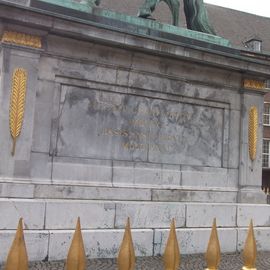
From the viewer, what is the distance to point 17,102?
732cm

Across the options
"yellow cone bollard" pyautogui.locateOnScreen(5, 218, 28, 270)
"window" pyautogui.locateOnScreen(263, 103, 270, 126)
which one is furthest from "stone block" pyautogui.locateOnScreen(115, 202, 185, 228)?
"window" pyautogui.locateOnScreen(263, 103, 270, 126)

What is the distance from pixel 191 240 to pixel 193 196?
843 millimetres

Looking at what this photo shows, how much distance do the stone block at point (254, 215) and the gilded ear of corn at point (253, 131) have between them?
99cm

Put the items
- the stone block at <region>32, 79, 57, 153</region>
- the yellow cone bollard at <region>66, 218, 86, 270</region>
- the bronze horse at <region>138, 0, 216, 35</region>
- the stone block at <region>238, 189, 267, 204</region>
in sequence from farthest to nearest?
1. the bronze horse at <region>138, 0, 216, 35</region>
2. the stone block at <region>238, 189, 267, 204</region>
3. the stone block at <region>32, 79, 57, 153</region>
4. the yellow cone bollard at <region>66, 218, 86, 270</region>

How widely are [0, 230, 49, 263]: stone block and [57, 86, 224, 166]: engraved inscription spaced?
1384 millimetres

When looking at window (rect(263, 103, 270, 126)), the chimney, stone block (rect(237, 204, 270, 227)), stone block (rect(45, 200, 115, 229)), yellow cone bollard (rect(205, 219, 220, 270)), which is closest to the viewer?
yellow cone bollard (rect(205, 219, 220, 270))

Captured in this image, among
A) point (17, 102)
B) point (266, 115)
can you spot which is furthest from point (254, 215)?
point (266, 115)

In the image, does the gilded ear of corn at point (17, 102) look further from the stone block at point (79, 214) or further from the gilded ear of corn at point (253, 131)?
the gilded ear of corn at point (253, 131)

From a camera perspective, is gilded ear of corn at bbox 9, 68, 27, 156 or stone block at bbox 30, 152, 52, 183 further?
stone block at bbox 30, 152, 52, 183

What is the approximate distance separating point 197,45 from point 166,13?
34.8m

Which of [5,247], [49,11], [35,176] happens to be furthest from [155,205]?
[49,11]

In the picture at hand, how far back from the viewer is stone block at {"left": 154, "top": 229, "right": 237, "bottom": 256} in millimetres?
7848

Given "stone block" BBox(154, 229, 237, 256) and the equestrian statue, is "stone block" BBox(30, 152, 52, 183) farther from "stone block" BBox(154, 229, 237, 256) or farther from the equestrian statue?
the equestrian statue

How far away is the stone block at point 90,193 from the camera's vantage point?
7371mm
